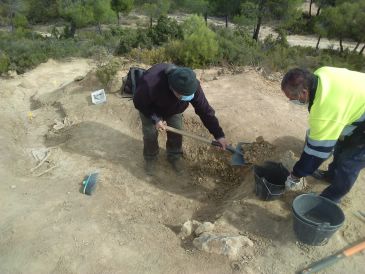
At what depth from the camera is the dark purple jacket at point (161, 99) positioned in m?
4.16

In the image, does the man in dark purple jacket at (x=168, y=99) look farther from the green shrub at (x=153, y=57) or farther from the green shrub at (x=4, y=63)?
the green shrub at (x=4, y=63)

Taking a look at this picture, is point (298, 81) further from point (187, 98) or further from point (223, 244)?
point (223, 244)

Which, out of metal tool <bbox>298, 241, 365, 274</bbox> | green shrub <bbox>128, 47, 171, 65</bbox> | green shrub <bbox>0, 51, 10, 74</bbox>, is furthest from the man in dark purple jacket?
green shrub <bbox>0, 51, 10, 74</bbox>

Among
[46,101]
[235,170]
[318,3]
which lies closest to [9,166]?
[46,101]

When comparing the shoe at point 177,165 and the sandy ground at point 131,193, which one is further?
the shoe at point 177,165

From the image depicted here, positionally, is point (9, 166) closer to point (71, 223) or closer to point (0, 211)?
point (0, 211)

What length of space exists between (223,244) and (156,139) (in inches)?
75.3

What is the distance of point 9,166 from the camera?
519cm

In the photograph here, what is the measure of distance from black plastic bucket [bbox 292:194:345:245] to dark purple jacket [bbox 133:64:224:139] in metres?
1.38

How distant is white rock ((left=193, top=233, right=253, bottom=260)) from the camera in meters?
3.39

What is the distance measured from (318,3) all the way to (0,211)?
26220mm

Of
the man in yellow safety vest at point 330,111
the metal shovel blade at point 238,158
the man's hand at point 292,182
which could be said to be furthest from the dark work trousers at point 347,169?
the metal shovel blade at point 238,158

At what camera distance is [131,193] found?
186 inches

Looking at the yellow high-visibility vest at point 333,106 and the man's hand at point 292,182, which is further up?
the yellow high-visibility vest at point 333,106
